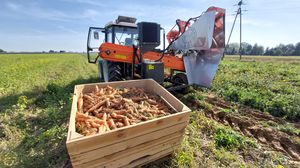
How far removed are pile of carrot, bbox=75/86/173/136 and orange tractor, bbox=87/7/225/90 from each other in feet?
6.87

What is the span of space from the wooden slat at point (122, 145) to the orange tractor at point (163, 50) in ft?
9.83

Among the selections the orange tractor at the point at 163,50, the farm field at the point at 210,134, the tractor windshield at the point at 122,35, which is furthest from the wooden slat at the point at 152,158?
the tractor windshield at the point at 122,35

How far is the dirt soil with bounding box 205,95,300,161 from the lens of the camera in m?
3.17

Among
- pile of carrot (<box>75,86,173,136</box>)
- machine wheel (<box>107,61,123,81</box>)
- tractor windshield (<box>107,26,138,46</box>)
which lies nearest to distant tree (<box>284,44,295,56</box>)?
tractor windshield (<box>107,26,138,46</box>)

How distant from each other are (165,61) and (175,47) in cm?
80

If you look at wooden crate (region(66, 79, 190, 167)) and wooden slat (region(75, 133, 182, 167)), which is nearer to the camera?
wooden crate (region(66, 79, 190, 167))

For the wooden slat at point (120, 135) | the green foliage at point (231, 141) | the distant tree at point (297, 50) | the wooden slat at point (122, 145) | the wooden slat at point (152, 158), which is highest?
the distant tree at point (297, 50)

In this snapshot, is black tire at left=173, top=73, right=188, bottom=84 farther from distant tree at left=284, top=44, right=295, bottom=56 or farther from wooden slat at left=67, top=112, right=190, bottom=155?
distant tree at left=284, top=44, right=295, bottom=56

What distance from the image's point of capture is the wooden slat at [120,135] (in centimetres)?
168

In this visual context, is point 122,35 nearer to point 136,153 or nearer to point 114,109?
point 114,109

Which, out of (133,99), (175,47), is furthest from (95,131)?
(175,47)

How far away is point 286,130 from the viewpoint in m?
3.66

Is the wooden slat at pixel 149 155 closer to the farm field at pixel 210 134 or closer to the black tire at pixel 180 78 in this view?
the farm field at pixel 210 134

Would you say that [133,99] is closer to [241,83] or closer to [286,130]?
[286,130]
